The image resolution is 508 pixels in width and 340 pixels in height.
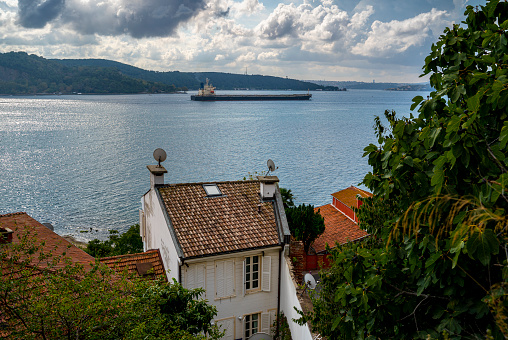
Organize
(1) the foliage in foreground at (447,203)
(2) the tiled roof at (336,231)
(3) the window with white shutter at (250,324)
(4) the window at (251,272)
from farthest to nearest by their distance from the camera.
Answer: (2) the tiled roof at (336,231) → (3) the window with white shutter at (250,324) → (4) the window at (251,272) → (1) the foliage in foreground at (447,203)

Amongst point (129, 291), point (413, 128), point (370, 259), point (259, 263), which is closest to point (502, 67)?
point (413, 128)

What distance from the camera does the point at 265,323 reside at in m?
18.5

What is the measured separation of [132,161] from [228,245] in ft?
214

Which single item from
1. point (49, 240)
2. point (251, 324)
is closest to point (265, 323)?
point (251, 324)

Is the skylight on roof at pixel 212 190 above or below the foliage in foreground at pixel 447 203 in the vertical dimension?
below

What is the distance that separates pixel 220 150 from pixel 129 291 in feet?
261

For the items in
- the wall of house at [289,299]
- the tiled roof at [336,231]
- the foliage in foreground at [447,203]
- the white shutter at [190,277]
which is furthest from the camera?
the tiled roof at [336,231]

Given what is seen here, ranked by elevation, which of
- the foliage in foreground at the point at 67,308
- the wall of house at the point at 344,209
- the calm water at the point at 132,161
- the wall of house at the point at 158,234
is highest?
the foliage in foreground at the point at 67,308

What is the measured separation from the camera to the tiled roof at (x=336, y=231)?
28875 millimetres

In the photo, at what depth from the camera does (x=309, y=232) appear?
87.1ft

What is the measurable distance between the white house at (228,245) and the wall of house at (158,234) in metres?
0.05

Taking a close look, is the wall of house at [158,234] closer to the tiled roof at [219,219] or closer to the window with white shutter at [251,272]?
the tiled roof at [219,219]

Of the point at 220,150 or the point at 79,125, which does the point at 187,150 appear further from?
the point at 79,125

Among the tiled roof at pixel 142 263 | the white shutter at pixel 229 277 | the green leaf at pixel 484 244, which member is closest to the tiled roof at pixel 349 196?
the white shutter at pixel 229 277
